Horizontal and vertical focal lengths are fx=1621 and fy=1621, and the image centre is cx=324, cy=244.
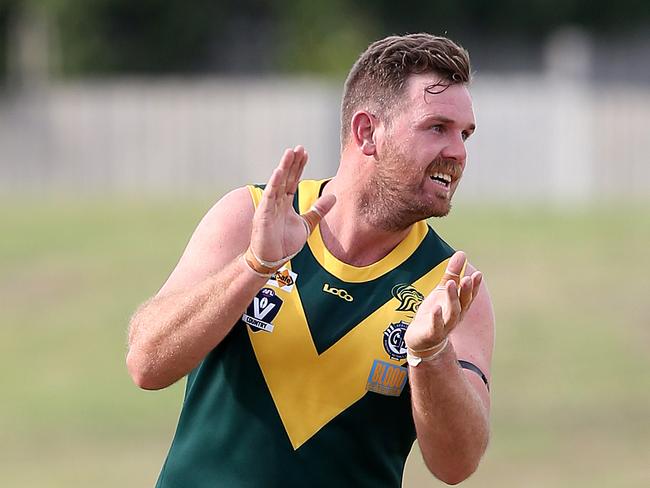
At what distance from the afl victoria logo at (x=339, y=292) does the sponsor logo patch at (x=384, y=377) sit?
0.23 meters

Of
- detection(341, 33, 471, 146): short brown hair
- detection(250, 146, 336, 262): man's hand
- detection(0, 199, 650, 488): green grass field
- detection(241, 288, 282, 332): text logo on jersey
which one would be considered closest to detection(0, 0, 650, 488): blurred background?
detection(0, 199, 650, 488): green grass field

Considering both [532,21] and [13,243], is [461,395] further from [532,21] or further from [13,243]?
[532,21]

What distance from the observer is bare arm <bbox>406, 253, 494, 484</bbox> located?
471 centimetres

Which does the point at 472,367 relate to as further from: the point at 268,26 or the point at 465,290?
the point at 268,26

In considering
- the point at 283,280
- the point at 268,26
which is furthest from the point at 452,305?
the point at 268,26

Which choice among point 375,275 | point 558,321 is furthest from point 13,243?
point 375,275

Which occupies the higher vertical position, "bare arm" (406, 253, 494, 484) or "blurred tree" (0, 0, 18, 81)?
"bare arm" (406, 253, 494, 484)

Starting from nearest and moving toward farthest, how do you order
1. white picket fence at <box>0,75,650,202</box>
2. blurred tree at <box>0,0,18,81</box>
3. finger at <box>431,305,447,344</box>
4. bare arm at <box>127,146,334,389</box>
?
finger at <box>431,305,447,344</box>
bare arm at <box>127,146,334,389</box>
white picket fence at <box>0,75,650,202</box>
blurred tree at <box>0,0,18,81</box>

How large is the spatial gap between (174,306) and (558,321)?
14.8m

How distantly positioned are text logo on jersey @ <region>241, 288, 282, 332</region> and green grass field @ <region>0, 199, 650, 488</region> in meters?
8.29

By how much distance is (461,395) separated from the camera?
488 cm

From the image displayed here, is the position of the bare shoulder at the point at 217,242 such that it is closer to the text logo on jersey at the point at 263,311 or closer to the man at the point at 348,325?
the man at the point at 348,325

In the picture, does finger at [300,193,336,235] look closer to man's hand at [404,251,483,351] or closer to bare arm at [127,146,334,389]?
bare arm at [127,146,334,389]

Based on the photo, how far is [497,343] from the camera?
61.3ft
